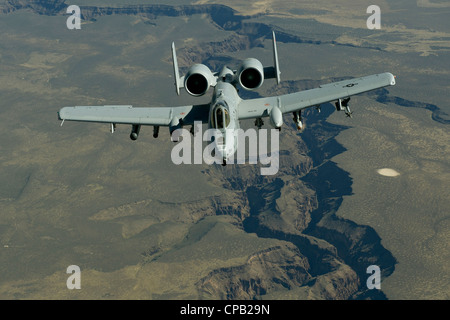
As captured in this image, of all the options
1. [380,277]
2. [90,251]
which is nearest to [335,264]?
[380,277]

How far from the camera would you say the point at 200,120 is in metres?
51.3

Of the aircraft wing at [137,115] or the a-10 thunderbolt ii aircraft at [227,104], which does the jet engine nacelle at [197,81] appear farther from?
the aircraft wing at [137,115]

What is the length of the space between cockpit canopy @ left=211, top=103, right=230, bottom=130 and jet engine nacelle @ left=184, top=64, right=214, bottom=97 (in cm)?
626

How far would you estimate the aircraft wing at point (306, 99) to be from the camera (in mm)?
51562

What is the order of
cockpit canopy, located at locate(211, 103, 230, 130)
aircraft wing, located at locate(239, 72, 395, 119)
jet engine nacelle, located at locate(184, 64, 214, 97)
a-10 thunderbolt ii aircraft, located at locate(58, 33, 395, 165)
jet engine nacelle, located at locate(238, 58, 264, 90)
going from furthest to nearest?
jet engine nacelle, located at locate(238, 58, 264, 90) < jet engine nacelle, located at locate(184, 64, 214, 97) < aircraft wing, located at locate(239, 72, 395, 119) < a-10 thunderbolt ii aircraft, located at locate(58, 33, 395, 165) < cockpit canopy, located at locate(211, 103, 230, 130)

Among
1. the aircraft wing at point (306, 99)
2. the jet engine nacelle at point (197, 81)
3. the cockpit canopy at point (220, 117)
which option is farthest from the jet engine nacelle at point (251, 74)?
the cockpit canopy at point (220, 117)

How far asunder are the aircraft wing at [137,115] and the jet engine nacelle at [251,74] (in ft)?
15.1

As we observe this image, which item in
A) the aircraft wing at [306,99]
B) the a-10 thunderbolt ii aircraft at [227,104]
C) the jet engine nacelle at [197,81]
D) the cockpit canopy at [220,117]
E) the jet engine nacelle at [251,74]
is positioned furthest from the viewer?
the jet engine nacelle at [251,74]

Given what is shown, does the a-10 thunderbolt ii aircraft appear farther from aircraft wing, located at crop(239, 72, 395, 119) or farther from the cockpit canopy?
the cockpit canopy

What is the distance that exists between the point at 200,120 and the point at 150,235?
140661mm

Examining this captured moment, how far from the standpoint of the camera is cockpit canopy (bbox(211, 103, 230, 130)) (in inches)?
1795

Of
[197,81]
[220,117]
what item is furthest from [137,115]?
[220,117]

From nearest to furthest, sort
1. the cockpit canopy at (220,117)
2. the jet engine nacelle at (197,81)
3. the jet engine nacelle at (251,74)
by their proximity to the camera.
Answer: the cockpit canopy at (220,117) → the jet engine nacelle at (197,81) → the jet engine nacelle at (251,74)

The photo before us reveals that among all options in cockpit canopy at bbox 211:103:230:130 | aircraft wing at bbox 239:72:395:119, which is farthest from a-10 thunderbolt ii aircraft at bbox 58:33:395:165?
cockpit canopy at bbox 211:103:230:130
